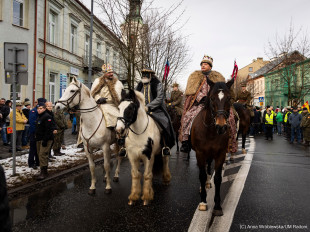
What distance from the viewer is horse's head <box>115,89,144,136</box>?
3.91m

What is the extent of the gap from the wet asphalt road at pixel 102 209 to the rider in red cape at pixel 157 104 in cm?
91

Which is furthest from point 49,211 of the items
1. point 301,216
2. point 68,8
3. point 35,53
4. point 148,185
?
point 68,8

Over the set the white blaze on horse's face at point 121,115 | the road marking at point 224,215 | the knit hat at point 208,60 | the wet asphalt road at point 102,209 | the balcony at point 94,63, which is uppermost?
the balcony at point 94,63

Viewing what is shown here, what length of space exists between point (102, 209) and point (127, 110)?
177cm

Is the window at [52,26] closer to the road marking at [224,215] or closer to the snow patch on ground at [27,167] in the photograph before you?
the snow patch on ground at [27,167]

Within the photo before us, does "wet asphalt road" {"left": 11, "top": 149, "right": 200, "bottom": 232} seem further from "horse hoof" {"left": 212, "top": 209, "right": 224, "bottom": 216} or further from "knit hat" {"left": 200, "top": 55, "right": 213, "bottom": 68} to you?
"knit hat" {"left": 200, "top": 55, "right": 213, "bottom": 68}

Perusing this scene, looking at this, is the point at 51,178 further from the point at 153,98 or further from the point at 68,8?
the point at 68,8

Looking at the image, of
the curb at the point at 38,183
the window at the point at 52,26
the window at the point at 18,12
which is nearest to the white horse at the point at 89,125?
the curb at the point at 38,183

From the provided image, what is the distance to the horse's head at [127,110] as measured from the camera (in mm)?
3905

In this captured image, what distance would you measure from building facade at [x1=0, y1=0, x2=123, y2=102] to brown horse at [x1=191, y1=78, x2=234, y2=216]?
8.04 meters

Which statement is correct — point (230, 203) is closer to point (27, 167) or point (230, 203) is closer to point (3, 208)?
point (3, 208)

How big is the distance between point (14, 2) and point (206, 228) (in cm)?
1696

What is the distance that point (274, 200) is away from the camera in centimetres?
470

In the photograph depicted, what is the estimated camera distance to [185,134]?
203 inches
